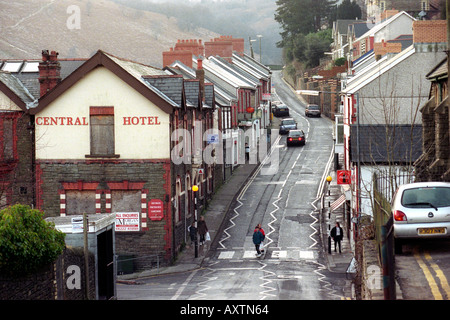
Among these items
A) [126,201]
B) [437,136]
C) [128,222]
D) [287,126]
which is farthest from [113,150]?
[287,126]

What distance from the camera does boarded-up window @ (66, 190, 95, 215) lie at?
41219 mm

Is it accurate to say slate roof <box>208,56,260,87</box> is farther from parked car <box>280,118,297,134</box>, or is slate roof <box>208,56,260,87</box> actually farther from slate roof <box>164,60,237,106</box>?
slate roof <box>164,60,237,106</box>

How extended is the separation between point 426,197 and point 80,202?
2578cm

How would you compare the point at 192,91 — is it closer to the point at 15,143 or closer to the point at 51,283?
the point at 15,143

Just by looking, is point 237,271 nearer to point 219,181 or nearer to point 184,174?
point 184,174

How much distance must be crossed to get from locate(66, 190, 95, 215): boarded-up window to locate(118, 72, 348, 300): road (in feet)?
20.8

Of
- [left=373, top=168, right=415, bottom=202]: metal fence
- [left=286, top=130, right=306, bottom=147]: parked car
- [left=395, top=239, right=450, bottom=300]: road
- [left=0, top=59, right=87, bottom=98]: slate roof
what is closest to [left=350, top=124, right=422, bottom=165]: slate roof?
[left=373, top=168, right=415, bottom=202]: metal fence

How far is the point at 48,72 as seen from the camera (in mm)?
41844

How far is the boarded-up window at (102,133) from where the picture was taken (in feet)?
135

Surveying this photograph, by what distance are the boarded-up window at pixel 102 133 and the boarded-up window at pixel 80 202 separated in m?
2.33

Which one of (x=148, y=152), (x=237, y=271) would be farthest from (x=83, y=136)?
(x=237, y=271)

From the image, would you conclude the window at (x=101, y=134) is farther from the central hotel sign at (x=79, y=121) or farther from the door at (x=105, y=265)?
the door at (x=105, y=265)

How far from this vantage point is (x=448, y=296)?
578 inches
